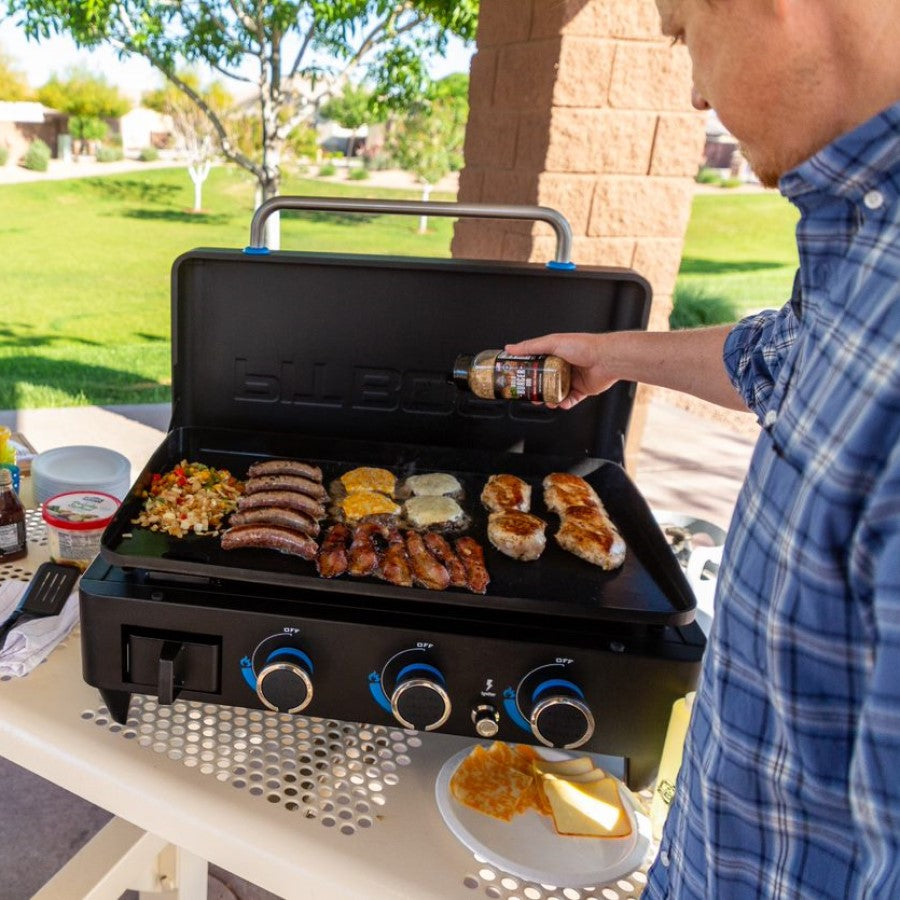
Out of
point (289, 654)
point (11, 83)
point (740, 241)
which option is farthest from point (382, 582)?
point (740, 241)

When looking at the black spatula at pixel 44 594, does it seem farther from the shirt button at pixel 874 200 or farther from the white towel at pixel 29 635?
the shirt button at pixel 874 200

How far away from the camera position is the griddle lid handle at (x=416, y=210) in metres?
1.47

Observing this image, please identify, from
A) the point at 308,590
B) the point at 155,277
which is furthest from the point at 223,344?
the point at 155,277

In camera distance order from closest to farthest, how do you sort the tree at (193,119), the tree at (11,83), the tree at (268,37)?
the tree at (268,37) < the tree at (11,83) < the tree at (193,119)

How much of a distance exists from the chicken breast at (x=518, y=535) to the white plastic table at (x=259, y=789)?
307 mm

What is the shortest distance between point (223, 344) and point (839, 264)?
3.86 feet

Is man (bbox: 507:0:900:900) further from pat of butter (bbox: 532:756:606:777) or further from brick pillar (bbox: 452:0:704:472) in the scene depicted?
brick pillar (bbox: 452:0:704:472)

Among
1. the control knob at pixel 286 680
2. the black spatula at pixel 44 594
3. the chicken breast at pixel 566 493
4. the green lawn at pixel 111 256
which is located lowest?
the green lawn at pixel 111 256

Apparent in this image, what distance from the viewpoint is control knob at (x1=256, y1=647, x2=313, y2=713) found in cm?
104

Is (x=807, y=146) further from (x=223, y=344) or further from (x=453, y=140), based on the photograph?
(x=453, y=140)

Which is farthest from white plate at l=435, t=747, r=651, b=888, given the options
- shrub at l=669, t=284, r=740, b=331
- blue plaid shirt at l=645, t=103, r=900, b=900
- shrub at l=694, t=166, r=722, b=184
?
shrub at l=694, t=166, r=722, b=184

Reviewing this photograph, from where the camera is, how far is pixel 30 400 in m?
7.06

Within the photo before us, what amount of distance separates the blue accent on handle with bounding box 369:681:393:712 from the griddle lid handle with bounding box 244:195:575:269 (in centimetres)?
82

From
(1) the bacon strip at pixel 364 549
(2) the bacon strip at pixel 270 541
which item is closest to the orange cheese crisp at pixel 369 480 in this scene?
(1) the bacon strip at pixel 364 549
